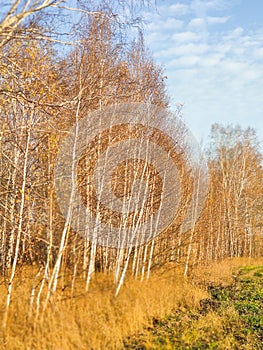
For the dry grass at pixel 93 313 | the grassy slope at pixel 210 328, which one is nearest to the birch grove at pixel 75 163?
Result: the dry grass at pixel 93 313

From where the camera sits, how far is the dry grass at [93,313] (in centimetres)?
434

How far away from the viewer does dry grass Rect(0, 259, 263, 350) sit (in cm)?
434

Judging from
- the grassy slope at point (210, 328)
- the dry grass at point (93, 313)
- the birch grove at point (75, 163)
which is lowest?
the grassy slope at point (210, 328)

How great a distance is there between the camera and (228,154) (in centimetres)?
2450

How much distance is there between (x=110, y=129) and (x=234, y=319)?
420 cm

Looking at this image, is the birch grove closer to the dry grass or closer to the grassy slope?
the dry grass

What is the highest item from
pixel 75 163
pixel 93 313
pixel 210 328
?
pixel 75 163

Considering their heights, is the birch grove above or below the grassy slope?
above

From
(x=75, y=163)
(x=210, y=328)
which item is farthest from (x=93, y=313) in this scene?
(x=75, y=163)

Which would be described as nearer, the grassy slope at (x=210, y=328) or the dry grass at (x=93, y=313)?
the dry grass at (x=93, y=313)

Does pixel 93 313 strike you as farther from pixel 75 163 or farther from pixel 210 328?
pixel 75 163

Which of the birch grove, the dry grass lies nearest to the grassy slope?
the dry grass

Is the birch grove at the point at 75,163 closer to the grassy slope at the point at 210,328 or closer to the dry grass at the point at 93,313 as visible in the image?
the dry grass at the point at 93,313

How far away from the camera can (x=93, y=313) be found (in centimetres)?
533
